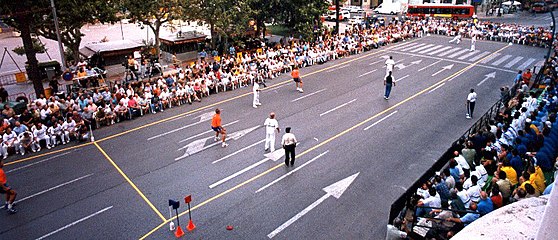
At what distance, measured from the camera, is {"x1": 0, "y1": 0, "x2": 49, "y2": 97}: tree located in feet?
69.5

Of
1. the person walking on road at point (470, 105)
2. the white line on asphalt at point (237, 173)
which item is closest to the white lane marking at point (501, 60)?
the person walking on road at point (470, 105)

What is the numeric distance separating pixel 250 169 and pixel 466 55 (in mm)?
26078

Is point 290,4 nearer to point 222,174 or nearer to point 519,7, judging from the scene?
point 222,174

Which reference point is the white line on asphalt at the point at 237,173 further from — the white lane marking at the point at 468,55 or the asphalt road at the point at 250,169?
the white lane marking at the point at 468,55

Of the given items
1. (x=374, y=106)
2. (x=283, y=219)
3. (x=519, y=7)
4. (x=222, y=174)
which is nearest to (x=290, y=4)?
(x=374, y=106)

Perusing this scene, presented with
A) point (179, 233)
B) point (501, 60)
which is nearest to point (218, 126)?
point (179, 233)

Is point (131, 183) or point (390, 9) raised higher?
point (390, 9)

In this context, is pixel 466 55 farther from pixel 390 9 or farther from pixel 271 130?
pixel 390 9

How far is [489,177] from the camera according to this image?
12070 millimetres

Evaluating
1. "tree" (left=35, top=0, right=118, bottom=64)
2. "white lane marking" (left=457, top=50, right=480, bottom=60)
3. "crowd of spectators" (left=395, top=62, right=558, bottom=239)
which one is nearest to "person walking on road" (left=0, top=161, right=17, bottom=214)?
"crowd of spectators" (left=395, top=62, right=558, bottom=239)

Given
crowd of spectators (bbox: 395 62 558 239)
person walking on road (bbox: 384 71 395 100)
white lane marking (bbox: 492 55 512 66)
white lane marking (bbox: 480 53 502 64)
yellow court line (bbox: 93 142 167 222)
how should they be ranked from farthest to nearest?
white lane marking (bbox: 480 53 502 64) → white lane marking (bbox: 492 55 512 66) → person walking on road (bbox: 384 71 395 100) → yellow court line (bbox: 93 142 167 222) → crowd of spectators (bbox: 395 62 558 239)

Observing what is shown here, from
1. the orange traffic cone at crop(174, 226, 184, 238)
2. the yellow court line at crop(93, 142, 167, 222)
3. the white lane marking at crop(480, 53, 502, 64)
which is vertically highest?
the white lane marking at crop(480, 53, 502, 64)

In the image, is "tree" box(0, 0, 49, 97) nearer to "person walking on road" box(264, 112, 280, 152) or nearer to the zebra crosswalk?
"person walking on road" box(264, 112, 280, 152)

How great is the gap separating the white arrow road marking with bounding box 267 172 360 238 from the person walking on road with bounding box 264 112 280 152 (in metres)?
3.18
